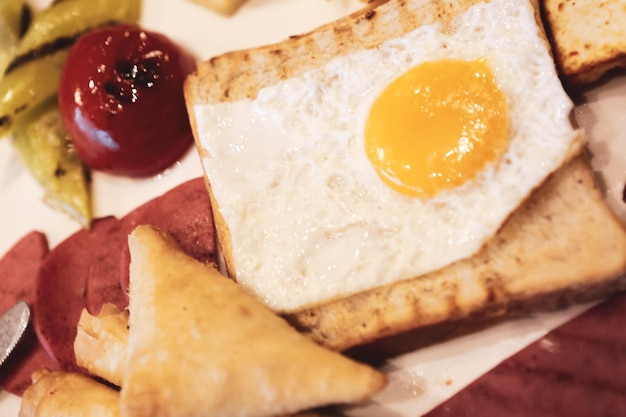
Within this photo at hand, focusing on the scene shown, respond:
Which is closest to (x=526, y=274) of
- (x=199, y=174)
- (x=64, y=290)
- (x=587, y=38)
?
(x=587, y=38)

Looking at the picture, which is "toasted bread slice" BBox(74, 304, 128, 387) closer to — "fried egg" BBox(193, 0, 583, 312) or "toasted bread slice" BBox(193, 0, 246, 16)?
"fried egg" BBox(193, 0, 583, 312)

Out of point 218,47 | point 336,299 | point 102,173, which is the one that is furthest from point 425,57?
point 102,173

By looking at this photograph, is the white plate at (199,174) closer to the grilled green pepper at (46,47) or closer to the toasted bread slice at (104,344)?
the grilled green pepper at (46,47)

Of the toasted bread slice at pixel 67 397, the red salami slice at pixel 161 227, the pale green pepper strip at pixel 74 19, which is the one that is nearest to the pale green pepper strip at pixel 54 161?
the red salami slice at pixel 161 227

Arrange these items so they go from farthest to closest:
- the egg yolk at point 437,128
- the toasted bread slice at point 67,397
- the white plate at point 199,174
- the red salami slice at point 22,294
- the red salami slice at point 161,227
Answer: the red salami slice at point 22,294 → the red salami slice at point 161,227 → the toasted bread slice at point 67,397 → the white plate at point 199,174 → the egg yolk at point 437,128

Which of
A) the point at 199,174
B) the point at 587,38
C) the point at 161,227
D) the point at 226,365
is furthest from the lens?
the point at 199,174

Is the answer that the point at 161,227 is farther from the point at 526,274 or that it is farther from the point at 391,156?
the point at 526,274

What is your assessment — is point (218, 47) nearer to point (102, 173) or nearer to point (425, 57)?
point (102, 173)

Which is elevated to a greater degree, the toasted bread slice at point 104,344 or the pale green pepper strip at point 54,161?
the pale green pepper strip at point 54,161
